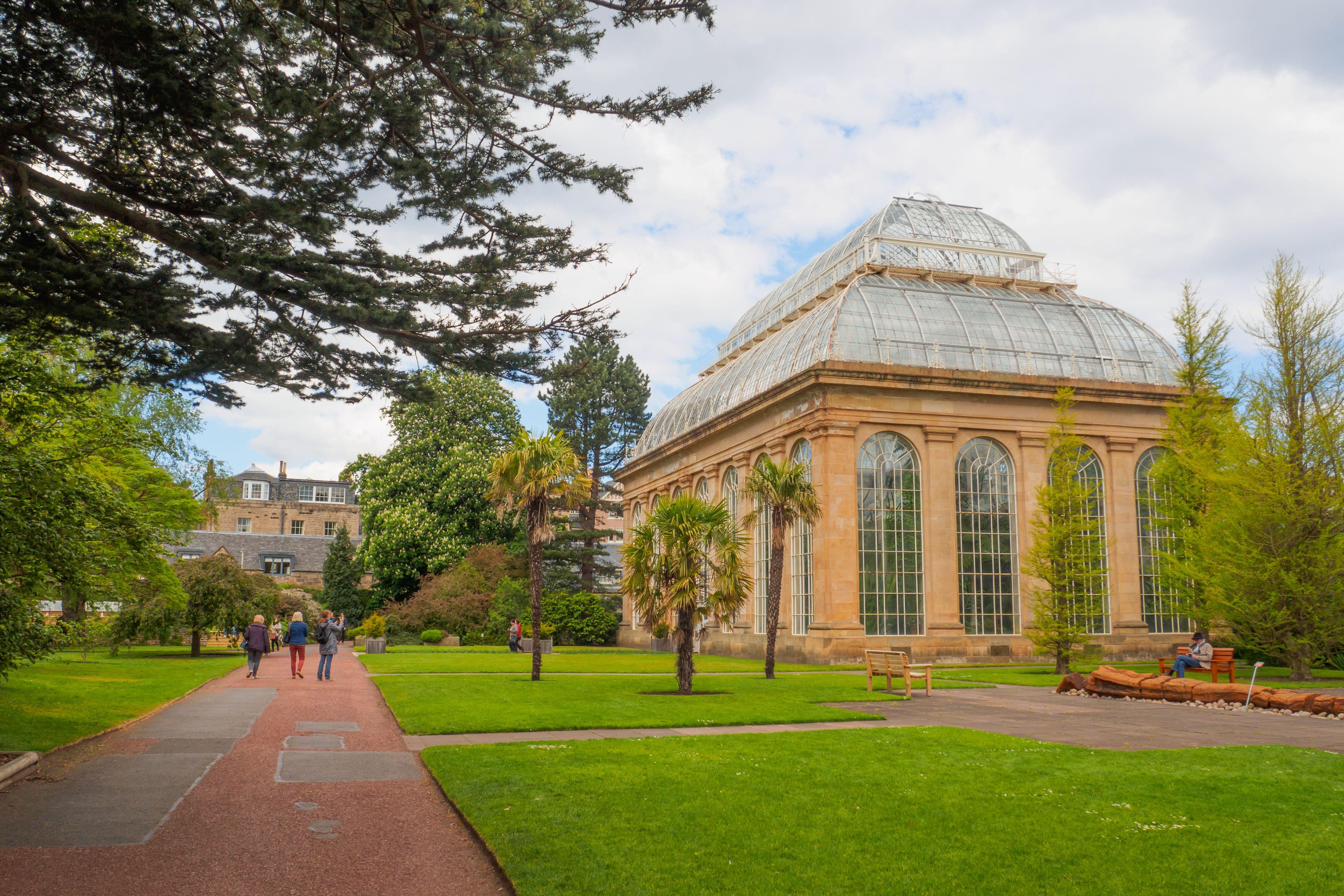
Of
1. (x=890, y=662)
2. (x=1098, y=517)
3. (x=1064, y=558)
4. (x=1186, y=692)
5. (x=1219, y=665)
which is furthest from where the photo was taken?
(x=1098, y=517)

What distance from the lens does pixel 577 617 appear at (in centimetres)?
5388

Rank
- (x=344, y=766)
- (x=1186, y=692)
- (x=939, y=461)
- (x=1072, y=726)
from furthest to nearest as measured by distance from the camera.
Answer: (x=939, y=461)
(x=1186, y=692)
(x=1072, y=726)
(x=344, y=766)

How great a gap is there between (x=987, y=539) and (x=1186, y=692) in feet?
55.2

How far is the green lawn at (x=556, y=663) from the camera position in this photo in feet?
97.1

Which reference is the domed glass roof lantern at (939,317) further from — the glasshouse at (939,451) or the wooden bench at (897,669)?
the wooden bench at (897,669)

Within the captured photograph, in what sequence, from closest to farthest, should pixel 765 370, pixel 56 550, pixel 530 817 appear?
pixel 530 817
pixel 56 550
pixel 765 370

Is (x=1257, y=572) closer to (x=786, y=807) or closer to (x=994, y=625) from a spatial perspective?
(x=994, y=625)

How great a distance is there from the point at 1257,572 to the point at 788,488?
1297 cm

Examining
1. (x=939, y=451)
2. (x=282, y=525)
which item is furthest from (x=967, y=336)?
(x=282, y=525)

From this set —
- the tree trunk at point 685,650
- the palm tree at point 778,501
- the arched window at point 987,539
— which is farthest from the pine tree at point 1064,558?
the tree trunk at point 685,650

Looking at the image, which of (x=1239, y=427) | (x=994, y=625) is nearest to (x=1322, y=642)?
(x=1239, y=427)

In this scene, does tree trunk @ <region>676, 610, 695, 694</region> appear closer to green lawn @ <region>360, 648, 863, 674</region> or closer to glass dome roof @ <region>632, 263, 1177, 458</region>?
green lawn @ <region>360, 648, 863, 674</region>

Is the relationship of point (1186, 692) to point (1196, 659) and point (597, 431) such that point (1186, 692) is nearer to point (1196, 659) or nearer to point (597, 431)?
point (1196, 659)

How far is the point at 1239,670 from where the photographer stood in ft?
99.0
